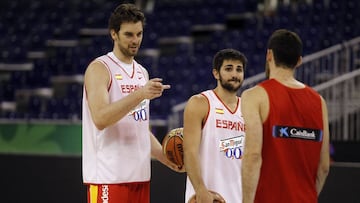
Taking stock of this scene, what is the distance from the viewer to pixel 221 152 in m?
5.41

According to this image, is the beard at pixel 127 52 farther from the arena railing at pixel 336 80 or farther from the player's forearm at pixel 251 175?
the arena railing at pixel 336 80

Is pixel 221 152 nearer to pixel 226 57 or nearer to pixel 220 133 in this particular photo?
pixel 220 133

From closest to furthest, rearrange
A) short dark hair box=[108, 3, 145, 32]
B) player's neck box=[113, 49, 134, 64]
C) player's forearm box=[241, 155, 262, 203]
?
player's forearm box=[241, 155, 262, 203] → short dark hair box=[108, 3, 145, 32] → player's neck box=[113, 49, 134, 64]

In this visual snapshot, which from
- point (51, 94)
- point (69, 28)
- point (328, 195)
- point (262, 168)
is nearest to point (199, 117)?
point (262, 168)

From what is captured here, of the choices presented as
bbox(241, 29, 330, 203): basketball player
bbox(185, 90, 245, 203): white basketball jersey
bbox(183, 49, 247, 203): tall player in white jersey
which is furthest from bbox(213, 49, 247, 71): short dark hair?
bbox(241, 29, 330, 203): basketball player

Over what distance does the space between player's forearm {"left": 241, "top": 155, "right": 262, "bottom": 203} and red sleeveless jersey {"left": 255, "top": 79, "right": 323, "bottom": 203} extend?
2.8 inches

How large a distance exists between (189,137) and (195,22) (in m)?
12.8

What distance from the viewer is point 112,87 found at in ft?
16.4

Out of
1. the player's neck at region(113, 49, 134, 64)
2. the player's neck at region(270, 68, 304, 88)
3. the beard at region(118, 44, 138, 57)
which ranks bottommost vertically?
the player's neck at region(270, 68, 304, 88)

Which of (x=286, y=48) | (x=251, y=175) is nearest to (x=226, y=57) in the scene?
(x=286, y=48)

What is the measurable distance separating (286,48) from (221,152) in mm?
1497

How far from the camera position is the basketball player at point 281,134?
4074 mm

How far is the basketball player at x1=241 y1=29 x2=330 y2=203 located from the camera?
13.4 ft

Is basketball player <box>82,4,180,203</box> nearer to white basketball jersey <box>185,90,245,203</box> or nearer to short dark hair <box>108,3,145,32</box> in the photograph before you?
short dark hair <box>108,3,145,32</box>
